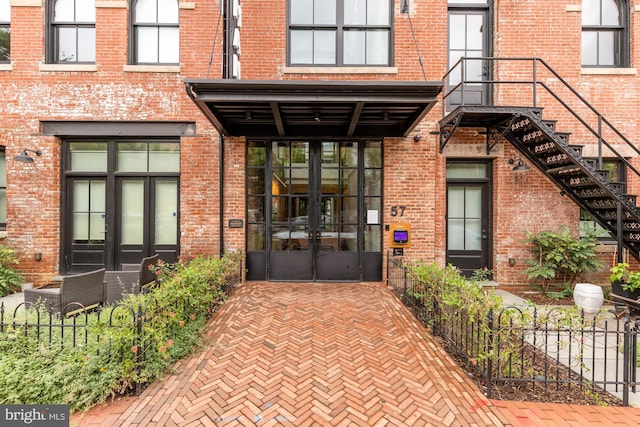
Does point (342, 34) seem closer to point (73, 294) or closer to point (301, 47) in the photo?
point (301, 47)

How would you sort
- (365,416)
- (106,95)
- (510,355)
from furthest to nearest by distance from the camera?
1. (106,95)
2. (510,355)
3. (365,416)

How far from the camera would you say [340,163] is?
711 cm

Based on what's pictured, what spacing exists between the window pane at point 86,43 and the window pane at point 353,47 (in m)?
5.96

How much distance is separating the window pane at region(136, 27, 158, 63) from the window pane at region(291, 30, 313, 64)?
326cm

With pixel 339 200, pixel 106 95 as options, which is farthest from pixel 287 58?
pixel 106 95

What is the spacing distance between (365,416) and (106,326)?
2.88 metres

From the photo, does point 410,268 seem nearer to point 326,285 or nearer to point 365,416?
point 326,285

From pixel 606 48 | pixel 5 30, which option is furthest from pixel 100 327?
pixel 606 48

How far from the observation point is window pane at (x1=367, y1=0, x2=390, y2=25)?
7.01 metres

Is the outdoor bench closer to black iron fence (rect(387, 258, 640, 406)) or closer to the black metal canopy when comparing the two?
the black metal canopy

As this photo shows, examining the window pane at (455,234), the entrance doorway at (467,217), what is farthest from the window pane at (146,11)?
the window pane at (455,234)

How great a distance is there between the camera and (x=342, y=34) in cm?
698

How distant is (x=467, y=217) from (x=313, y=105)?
15.4 feet

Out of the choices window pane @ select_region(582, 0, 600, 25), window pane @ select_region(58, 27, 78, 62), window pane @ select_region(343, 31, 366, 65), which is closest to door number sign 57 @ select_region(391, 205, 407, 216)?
window pane @ select_region(343, 31, 366, 65)
